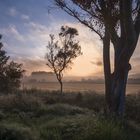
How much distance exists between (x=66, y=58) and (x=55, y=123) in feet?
100

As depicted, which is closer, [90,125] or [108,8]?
[90,125]

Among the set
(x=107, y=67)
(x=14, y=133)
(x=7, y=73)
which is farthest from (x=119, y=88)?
(x=7, y=73)

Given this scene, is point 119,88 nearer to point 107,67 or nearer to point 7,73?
point 107,67

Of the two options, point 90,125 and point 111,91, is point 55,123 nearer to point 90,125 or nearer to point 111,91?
point 90,125

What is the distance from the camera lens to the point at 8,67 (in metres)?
38.3

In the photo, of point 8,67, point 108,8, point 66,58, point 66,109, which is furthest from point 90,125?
point 66,58

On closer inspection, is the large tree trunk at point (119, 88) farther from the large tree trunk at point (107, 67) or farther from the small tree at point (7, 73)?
the small tree at point (7, 73)

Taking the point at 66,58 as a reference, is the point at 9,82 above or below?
below

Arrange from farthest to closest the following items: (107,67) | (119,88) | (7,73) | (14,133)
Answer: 1. (7,73)
2. (107,67)
3. (119,88)
4. (14,133)

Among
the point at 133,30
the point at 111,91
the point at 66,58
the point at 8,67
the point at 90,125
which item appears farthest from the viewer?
the point at 66,58

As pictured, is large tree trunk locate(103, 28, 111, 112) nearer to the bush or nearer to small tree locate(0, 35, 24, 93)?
the bush

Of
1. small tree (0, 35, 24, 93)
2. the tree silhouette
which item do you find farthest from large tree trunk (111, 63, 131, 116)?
small tree (0, 35, 24, 93)

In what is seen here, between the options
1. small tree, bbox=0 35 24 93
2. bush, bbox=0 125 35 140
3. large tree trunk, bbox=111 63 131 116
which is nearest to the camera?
bush, bbox=0 125 35 140

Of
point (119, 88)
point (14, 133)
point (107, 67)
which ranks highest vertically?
point (107, 67)
